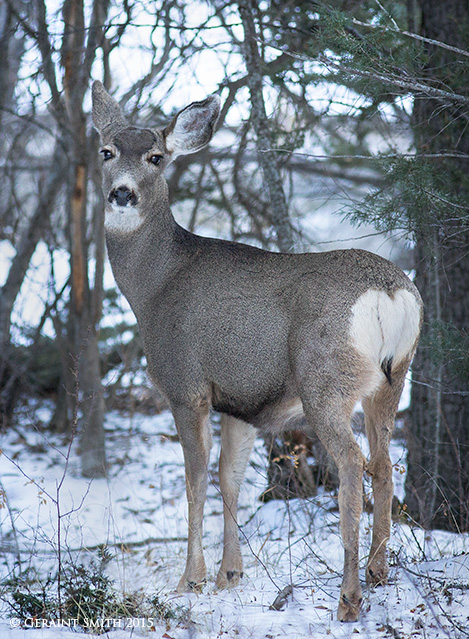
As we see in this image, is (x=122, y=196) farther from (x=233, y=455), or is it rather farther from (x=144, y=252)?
(x=233, y=455)

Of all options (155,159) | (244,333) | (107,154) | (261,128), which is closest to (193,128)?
(155,159)

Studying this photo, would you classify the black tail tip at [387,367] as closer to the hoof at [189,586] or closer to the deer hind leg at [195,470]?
the deer hind leg at [195,470]

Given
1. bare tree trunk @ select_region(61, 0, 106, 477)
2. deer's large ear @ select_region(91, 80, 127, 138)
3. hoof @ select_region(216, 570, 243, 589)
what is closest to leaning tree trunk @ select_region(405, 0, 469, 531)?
hoof @ select_region(216, 570, 243, 589)

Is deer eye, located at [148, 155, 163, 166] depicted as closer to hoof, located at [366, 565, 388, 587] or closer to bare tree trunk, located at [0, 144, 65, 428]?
hoof, located at [366, 565, 388, 587]

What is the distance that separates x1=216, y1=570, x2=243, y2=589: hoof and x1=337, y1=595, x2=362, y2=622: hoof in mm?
1272

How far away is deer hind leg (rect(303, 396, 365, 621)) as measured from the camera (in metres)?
4.02

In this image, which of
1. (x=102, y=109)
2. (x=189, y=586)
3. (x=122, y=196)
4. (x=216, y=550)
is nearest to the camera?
(x=189, y=586)

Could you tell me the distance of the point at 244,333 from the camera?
15.4ft

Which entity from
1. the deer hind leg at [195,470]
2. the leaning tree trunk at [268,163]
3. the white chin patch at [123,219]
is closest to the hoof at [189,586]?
the deer hind leg at [195,470]

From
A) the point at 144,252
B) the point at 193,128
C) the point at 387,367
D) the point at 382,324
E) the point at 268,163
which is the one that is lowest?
the point at 387,367

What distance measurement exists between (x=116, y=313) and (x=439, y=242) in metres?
7.20

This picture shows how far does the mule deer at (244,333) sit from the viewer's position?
13.8 ft

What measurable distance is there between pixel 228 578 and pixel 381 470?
1427mm

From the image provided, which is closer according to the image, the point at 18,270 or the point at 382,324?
the point at 382,324
